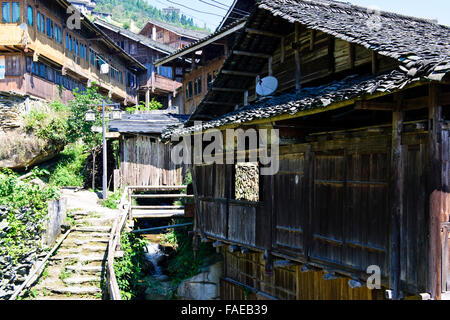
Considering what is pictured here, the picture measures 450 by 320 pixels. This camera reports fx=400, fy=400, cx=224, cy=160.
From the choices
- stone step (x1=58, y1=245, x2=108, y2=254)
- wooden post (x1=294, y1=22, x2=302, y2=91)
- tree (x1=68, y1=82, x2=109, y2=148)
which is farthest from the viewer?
tree (x1=68, y1=82, x2=109, y2=148)

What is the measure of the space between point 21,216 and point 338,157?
8.31 m

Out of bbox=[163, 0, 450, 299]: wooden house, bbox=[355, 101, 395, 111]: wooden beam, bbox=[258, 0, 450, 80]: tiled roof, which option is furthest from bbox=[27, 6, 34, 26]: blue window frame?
bbox=[355, 101, 395, 111]: wooden beam

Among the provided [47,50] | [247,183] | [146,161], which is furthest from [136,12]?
[247,183]

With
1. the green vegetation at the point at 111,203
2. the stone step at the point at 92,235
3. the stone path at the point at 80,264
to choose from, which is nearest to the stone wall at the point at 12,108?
the green vegetation at the point at 111,203

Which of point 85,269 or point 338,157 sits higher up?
point 338,157

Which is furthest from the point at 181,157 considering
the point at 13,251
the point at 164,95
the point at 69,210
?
the point at 164,95

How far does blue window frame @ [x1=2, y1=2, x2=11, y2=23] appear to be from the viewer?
68.9ft

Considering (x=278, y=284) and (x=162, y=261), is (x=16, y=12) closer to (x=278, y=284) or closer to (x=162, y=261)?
(x=162, y=261)

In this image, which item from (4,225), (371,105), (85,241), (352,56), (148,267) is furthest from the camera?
(148,267)

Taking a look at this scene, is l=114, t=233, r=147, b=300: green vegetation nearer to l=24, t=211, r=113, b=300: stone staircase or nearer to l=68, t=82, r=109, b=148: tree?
l=24, t=211, r=113, b=300: stone staircase

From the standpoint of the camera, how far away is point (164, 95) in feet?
133

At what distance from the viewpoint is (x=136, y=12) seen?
387 ft

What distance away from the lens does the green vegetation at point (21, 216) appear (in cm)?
996

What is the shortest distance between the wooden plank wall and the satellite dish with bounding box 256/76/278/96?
37.4 ft
